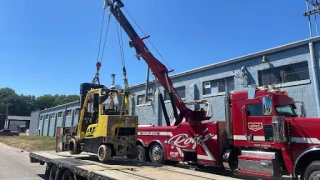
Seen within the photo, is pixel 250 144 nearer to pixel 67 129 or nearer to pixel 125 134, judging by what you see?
pixel 125 134

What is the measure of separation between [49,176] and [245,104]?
24.2ft

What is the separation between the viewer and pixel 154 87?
80.1ft

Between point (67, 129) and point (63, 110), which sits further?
point (63, 110)

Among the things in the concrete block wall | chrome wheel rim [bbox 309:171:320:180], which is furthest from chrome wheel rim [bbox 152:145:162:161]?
chrome wheel rim [bbox 309:171:320:180]

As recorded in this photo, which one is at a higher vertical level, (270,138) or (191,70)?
(191,70)

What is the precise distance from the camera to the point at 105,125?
27.3 ft

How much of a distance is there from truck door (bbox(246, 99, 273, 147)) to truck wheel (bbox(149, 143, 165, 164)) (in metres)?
4.33

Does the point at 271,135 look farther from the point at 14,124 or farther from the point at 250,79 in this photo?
the point at 14,124

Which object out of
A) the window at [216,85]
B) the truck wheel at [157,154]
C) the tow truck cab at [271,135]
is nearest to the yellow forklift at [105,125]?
the truck wheel at [157,154]

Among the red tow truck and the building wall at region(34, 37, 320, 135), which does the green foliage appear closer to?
the building wall at region(34, 37, 320, 135)

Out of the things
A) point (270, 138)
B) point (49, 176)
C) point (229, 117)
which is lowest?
point (49, 176)

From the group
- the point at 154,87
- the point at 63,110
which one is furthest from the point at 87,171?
the point at 63,110

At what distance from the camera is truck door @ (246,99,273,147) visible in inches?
314

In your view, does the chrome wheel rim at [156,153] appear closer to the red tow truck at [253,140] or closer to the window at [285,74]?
the red tow truck at [253,140]
